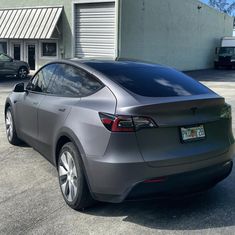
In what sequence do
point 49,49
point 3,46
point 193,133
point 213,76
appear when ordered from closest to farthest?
1. point 193,133
2. point 49,49
3. point 3,46
4. point 213,76

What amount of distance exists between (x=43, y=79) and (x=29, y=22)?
2236 centimetres

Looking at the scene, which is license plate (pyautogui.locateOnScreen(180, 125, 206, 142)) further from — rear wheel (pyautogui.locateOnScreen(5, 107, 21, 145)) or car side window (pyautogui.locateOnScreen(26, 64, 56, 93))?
rear wheel (pyautogui.locateOnScreen(5, 107, 21, 145))

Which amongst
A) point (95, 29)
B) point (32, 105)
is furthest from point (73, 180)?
point (95, 29)

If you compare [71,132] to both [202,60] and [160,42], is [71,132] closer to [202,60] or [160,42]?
[160,42]

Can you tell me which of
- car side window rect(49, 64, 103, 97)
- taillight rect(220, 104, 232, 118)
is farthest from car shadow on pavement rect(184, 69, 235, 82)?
taillight rect(220, 104, 232, 118)

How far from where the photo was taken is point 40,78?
5793 millimetres

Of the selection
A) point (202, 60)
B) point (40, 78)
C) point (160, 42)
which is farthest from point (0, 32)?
point (40, 78)

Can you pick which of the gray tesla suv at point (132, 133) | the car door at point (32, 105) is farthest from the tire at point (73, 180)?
the car door at point (32, 105)

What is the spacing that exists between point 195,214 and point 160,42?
86.5 ft

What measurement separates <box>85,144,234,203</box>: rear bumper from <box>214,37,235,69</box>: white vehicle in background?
37.7 metres

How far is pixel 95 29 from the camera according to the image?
80.9 ft

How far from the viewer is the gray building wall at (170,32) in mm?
25234

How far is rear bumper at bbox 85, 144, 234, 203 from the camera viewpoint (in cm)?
374

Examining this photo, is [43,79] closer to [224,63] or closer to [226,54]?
[224,63]
